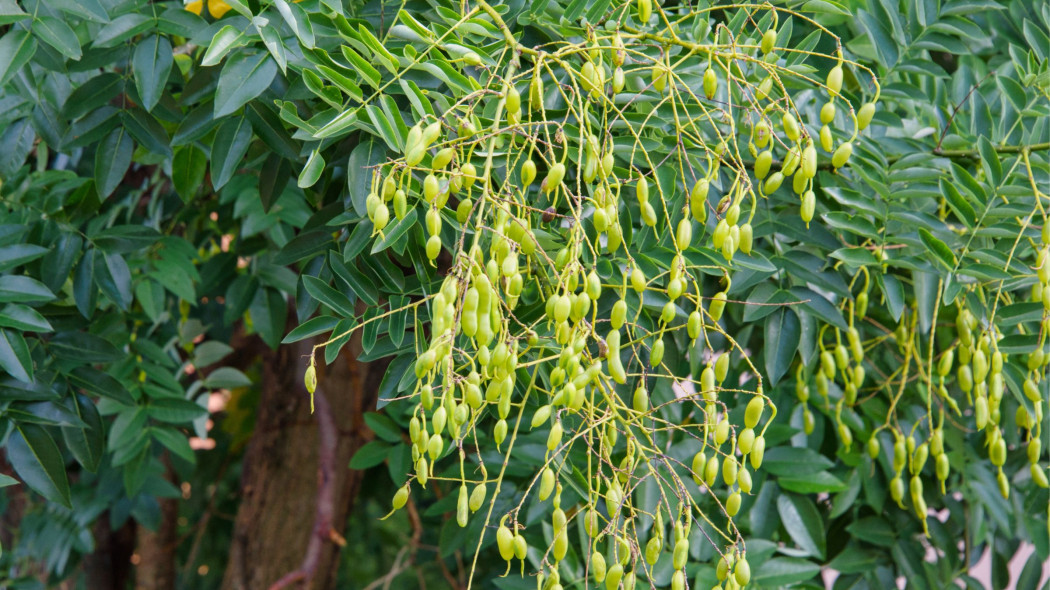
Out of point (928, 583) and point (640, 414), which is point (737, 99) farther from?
point (928, 583)

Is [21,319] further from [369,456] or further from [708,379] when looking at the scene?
[708,379]

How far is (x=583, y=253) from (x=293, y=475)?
1024mm

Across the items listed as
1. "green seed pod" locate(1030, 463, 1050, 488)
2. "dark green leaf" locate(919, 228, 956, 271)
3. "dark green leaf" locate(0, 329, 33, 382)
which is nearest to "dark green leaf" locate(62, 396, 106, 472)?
"dark green leaf" locate(0, 329, 33, 382)

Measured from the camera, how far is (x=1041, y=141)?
99 centimetres

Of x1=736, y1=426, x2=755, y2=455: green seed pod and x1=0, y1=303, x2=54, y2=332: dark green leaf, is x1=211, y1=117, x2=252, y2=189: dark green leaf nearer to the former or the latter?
x1=0, y1=303, x2=54, y2=332: dark green leaf

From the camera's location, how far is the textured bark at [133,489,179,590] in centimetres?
186

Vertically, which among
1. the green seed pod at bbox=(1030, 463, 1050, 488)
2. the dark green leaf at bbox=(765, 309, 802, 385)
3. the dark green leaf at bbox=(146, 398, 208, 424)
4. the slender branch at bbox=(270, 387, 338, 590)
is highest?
the dark green leaf at bbox=(765, 309, 802, 385)

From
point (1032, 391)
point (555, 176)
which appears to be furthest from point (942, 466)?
point (555, 176)

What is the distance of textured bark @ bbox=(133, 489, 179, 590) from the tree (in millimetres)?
359

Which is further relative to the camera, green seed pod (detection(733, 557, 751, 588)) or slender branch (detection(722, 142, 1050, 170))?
slender branch (detection(722, 142, 1050, 170))

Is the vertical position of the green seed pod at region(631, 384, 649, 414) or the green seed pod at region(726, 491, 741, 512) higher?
the green seed pod at region(631, 384, 649, 414)

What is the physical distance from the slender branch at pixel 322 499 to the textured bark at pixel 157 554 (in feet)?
1.31

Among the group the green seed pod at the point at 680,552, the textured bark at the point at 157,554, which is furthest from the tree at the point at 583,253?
the textured bark at the point at 157,554

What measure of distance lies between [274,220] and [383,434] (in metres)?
0.34
